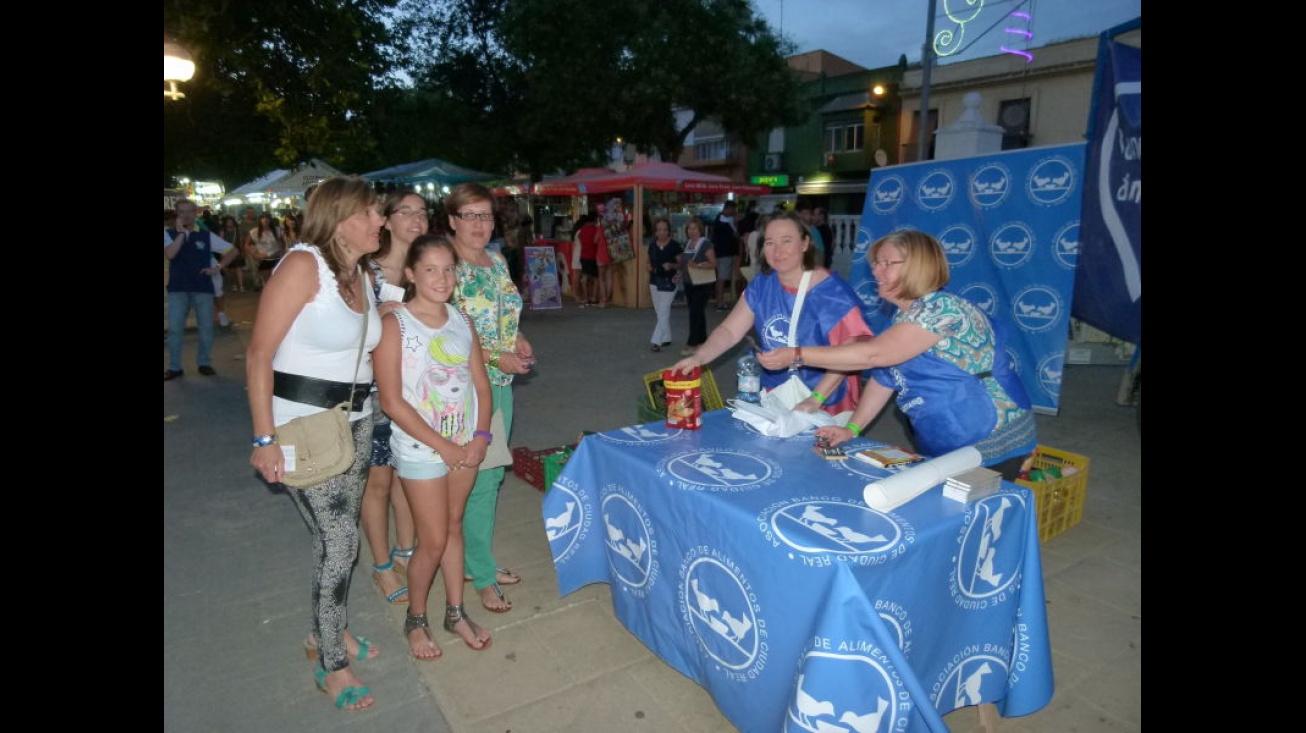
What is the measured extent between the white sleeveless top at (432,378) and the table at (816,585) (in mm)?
573

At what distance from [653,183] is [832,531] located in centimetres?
1180

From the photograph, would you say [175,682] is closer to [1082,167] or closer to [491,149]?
[1082,167]

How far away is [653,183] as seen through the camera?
13.1 meters

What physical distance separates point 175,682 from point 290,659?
1.29 feet

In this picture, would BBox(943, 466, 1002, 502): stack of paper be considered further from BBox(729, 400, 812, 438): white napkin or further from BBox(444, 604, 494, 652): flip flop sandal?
BBox(444, 604, 494, 652): flip flop sandal

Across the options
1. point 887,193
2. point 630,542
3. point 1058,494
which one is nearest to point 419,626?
point 630,542

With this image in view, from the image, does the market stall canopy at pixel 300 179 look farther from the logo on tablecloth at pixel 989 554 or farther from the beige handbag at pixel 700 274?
the logo on tablecloth at pixel 989 554

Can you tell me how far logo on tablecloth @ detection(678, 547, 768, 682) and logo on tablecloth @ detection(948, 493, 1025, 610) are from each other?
0.58 metres

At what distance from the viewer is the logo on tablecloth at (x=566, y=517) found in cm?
294

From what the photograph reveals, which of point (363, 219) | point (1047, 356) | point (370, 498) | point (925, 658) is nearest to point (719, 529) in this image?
point (925, 658)

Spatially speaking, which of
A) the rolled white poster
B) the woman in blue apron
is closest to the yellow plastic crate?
the woman in blue apron

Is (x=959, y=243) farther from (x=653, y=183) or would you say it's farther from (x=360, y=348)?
(x=653, y=183)
